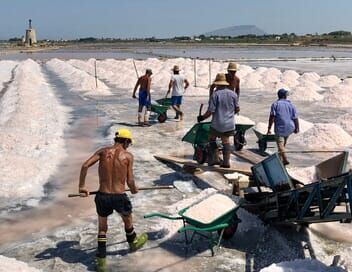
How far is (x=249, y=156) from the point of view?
8.81m

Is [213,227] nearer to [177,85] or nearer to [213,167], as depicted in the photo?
[213,167]

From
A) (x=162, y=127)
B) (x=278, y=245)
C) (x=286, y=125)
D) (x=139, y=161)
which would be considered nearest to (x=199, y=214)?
(x=278, y=245)

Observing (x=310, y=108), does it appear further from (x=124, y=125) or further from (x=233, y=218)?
(x=233, y=218)

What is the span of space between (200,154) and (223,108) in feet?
3.88

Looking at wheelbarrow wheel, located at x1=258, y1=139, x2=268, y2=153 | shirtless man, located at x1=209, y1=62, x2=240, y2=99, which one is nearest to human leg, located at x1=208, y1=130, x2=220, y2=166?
shirtless man, located at x1=209, y1=62, x2=240, y2=99

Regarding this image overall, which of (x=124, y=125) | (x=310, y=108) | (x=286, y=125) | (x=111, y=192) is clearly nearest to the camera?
(x=111, y=192)

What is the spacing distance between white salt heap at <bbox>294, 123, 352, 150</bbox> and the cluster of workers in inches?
77.8

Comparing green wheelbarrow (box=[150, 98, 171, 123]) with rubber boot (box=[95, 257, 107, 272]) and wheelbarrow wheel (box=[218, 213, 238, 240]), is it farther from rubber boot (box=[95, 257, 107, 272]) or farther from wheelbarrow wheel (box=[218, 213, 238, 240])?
rubber boot (box=[95, 257, 107, 272])

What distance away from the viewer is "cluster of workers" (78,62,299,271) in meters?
4.88

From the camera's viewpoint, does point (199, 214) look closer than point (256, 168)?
Yes

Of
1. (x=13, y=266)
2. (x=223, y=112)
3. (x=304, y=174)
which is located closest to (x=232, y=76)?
(x=223, y=112)

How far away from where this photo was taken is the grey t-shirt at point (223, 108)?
7266mm

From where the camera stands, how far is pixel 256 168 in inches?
233

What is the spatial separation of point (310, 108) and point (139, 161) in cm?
796
